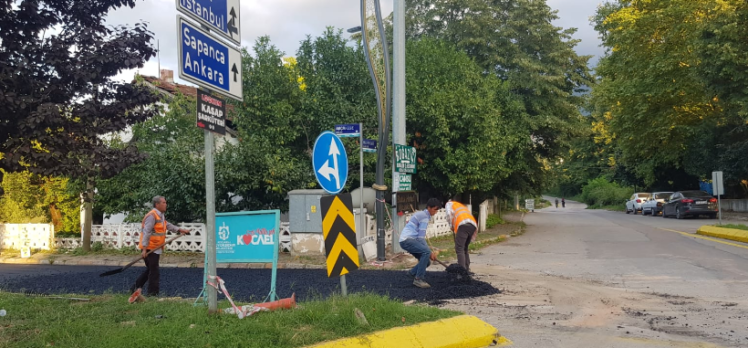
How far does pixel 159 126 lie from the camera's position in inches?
787

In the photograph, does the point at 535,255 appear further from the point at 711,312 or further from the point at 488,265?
the point at 711,312

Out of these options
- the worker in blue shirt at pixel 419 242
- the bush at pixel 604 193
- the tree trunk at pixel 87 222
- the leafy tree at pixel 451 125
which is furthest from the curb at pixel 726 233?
the bush at pixel 604 193

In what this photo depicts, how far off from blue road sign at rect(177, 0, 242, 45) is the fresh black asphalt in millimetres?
3571

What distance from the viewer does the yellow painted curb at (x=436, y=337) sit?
211 inches

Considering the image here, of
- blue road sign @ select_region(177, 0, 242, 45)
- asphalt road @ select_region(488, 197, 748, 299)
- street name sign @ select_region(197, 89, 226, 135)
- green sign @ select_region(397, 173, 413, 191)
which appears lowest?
asphalt road @ select_region(488, 197, 748, 299)

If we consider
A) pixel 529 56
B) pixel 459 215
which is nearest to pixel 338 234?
pixel 459 215

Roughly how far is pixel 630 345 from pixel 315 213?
964cm

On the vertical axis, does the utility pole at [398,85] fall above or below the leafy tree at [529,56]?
below

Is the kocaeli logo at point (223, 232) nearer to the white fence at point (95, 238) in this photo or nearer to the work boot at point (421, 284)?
the work boot at point (421, 284)

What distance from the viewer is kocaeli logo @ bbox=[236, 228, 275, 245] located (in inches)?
270

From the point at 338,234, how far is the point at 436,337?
166 centimetres

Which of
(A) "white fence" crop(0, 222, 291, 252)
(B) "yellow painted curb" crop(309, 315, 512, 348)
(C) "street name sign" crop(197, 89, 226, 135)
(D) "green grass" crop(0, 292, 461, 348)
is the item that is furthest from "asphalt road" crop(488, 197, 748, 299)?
(A) "white fence" crop(0, 222, 291, 252)

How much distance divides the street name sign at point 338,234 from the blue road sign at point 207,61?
1629 mm

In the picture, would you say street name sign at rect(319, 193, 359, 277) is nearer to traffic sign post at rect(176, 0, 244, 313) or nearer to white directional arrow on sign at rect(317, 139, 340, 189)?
white directional arrow on sign at rect(317, 139, 340, 189)
